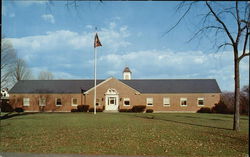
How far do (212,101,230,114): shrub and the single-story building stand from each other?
54.8 inches

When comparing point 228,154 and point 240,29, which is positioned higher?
point 240,29

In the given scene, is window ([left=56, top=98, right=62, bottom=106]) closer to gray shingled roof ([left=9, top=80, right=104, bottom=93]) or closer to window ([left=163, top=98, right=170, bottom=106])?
gray shingled roof ([left=9, top=80, right=104, bottom=93])

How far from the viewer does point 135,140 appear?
11.4m

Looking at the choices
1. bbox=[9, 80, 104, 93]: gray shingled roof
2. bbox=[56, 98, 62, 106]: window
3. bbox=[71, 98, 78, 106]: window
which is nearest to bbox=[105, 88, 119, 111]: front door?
bbox=[9, 80, 104, 93]: gray shingled roof

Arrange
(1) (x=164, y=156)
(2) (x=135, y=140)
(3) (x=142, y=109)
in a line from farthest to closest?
(3) (x=142, y=109), (2) (x=135, y=140), (1) (x=164, y=156)

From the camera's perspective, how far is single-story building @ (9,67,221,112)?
45.3 m

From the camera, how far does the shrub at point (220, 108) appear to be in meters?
42.8

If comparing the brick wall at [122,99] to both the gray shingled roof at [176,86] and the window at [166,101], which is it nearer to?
the window at [166,101]

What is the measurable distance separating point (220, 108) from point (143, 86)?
47.9 ft

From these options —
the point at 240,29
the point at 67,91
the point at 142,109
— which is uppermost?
the point at 240,29

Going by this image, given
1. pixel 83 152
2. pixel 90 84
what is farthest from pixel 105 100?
pixel 83 152

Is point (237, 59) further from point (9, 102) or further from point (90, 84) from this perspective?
point (9, 102)

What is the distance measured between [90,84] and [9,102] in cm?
1562

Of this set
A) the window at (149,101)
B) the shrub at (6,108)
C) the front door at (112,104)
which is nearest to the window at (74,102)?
the front door at (112,104)
